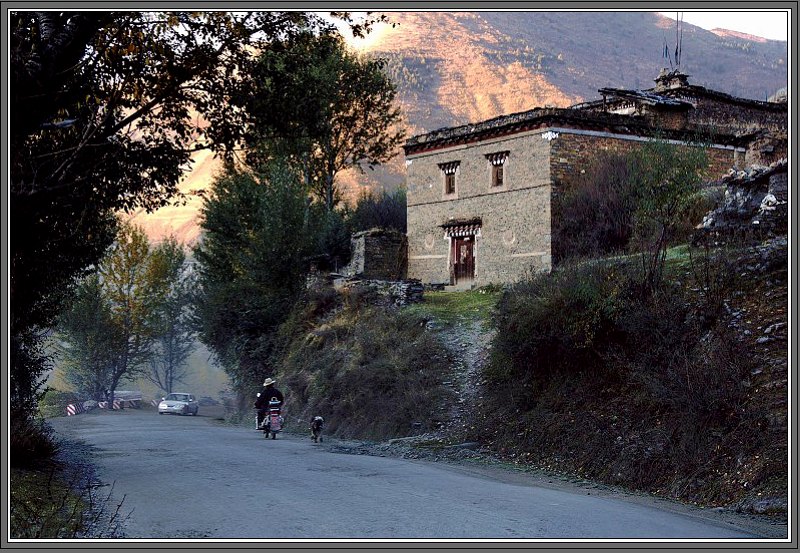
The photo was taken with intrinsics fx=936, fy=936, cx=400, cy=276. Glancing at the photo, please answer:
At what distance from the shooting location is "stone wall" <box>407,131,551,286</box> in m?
36.9

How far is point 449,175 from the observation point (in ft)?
137

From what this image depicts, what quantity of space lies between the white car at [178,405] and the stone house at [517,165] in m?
18.4

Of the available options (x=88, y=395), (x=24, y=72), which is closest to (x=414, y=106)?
(x=88, y=395)

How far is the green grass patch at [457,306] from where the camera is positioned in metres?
30.9

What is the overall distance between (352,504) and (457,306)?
2195 centimetres

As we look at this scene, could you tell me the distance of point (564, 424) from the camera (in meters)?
19.2

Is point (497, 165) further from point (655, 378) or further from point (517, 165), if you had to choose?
point (655, 378)

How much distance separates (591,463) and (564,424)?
5.78ft

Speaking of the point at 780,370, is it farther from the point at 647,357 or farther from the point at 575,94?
the point at 575,94

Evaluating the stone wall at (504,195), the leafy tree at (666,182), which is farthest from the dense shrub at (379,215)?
the leafy tree at (666,182)

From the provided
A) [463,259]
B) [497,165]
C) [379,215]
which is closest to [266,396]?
[463,259]

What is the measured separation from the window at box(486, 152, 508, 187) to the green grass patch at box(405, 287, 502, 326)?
4.55 meters

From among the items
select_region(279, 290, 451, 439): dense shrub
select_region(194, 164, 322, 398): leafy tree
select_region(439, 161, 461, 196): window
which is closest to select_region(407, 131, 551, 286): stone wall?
select_region(439, 161, 461, 196): window

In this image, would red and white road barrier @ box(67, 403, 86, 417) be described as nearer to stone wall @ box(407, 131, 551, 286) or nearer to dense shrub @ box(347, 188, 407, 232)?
dense shrub @ box(347, 188, 407, 232)
